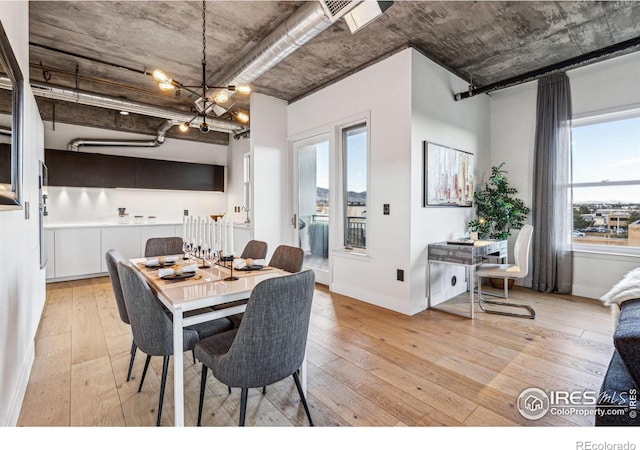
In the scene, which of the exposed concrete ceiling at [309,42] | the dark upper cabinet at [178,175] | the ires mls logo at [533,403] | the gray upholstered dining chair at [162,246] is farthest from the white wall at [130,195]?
the ires mls logo at [533,403]

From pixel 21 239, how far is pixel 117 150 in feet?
15.2

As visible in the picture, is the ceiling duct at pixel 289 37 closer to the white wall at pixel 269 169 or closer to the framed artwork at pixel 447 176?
the white wall at pixel 269 169

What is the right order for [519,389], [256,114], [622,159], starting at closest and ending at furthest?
1. [519,389]
2. [622,159]
3. [256,114]

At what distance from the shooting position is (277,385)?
6.89ft

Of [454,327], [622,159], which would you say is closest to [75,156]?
[454,327]

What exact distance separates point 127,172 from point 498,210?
6.46 meters

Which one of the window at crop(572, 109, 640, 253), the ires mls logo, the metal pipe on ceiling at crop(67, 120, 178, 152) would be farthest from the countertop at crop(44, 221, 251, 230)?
the window at crop(572, 109, 640, 253)

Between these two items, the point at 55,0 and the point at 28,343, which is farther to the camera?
the point at 55,0

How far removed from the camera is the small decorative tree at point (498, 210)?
172 inches

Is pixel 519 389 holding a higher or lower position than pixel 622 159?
lower

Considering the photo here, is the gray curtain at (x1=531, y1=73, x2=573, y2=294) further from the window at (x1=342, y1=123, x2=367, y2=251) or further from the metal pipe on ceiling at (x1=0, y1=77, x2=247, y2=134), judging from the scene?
the metal pipe on ceiling at (x1=0, y1=77, x2=247, y2=134)

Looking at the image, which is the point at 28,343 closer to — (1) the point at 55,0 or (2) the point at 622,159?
(1) the point at 55,0
